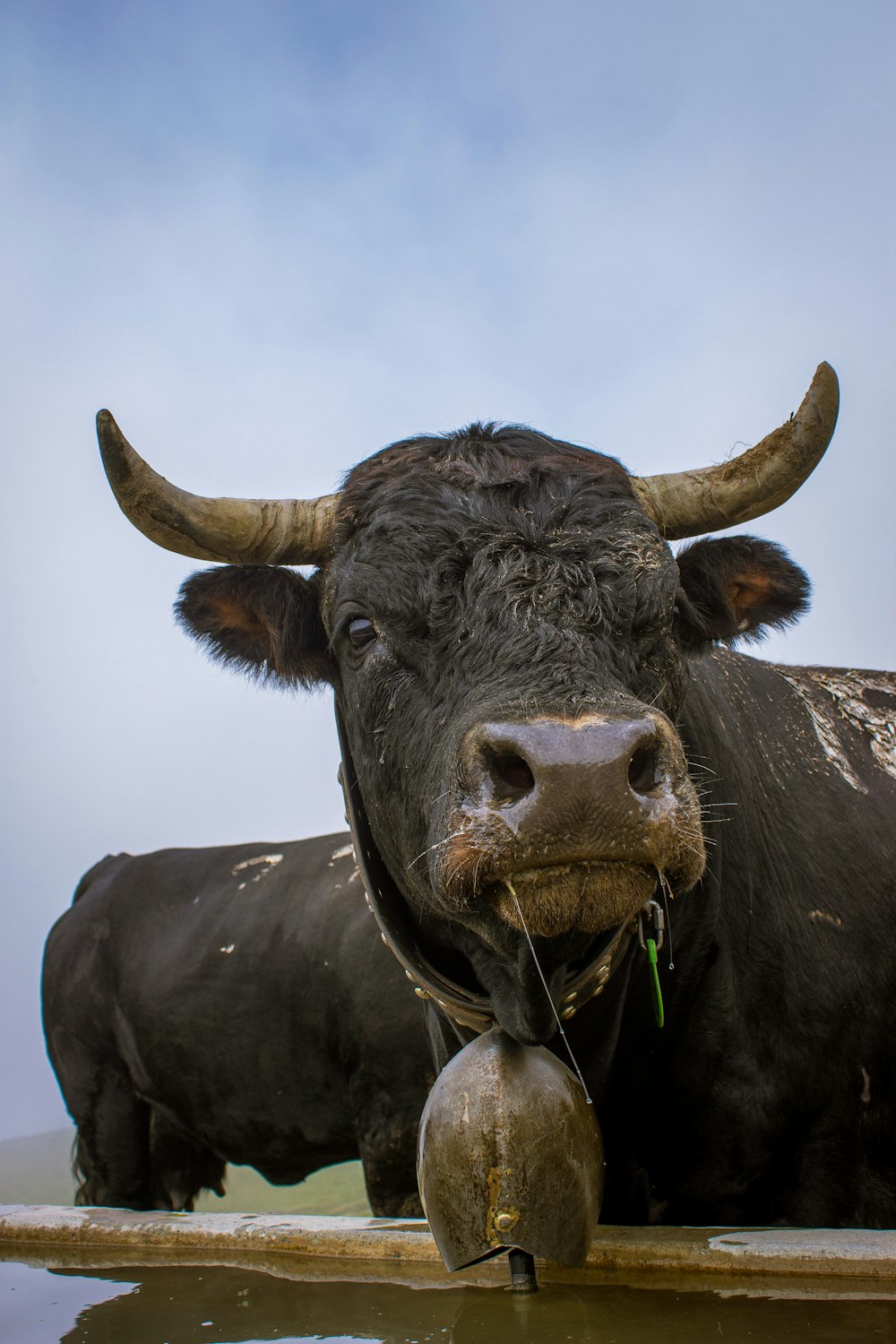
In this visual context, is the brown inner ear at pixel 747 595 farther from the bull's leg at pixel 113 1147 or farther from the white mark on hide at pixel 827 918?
the bull's leg at pixel 113 1147

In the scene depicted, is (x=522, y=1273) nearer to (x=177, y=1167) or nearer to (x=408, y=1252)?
(x=408, y=1252)

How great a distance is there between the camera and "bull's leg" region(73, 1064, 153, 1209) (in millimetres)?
7691

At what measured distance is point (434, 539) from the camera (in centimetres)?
318

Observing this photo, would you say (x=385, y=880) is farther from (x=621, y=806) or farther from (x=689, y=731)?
(x=621, y=806)

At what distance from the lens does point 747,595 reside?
157 inches

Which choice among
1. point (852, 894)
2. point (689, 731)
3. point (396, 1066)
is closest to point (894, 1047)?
point (852, 894)

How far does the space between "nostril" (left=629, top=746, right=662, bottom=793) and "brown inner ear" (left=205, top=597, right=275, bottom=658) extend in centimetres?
176

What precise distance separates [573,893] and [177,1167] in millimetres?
6652

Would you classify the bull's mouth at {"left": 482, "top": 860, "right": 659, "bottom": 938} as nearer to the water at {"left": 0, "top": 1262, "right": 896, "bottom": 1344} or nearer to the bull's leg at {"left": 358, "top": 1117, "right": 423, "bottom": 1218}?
the water at {"left": 0, "top": 1262, "right": 896, "bottom": 1344}

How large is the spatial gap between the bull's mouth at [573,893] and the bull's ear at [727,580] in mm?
1492

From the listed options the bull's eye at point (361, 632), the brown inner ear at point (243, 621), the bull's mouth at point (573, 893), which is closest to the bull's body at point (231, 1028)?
the brown inner ear at point (243, 621)

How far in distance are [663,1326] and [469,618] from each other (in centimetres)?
164

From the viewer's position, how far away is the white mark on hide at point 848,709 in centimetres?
446

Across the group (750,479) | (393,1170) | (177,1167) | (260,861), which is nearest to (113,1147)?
(177,1167)
